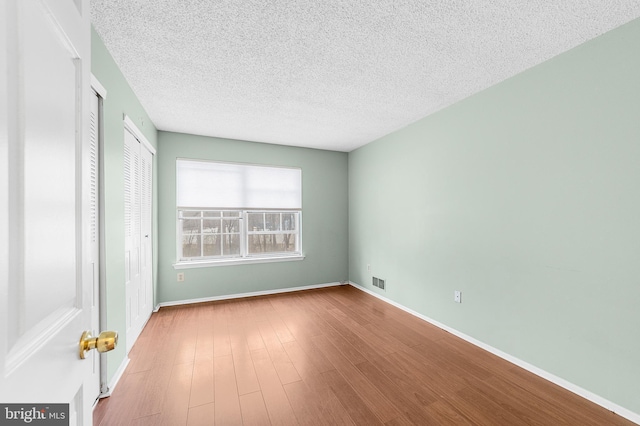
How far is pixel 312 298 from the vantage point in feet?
13.4

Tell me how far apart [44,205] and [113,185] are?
1877 mm

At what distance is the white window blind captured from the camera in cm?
388

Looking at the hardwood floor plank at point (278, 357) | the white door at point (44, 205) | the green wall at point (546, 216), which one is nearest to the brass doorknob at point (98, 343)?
the white door at point (44, 205)

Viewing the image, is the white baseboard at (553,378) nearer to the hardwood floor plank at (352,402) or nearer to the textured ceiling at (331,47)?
the hardwood floor plank at (352,402)

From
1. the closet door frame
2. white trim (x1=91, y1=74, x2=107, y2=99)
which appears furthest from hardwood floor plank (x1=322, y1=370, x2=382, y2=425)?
white trim (x1=91, y1=74, x2=107, y2=99)

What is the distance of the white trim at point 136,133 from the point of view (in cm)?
238

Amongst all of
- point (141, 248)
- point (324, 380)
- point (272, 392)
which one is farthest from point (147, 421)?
point (141, 248)

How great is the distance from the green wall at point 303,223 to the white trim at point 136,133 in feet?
1.70

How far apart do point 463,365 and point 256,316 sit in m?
2.31

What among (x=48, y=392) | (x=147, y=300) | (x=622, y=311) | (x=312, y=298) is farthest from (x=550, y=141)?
(x=147, y=300)

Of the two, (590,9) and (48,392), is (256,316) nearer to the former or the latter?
(48,392)

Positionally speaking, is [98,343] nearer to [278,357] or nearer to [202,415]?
[202,415]

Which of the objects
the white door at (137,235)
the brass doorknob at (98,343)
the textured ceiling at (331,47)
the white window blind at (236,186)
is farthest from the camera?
the white window blind at (236,186)

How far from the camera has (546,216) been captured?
2.11 meters
